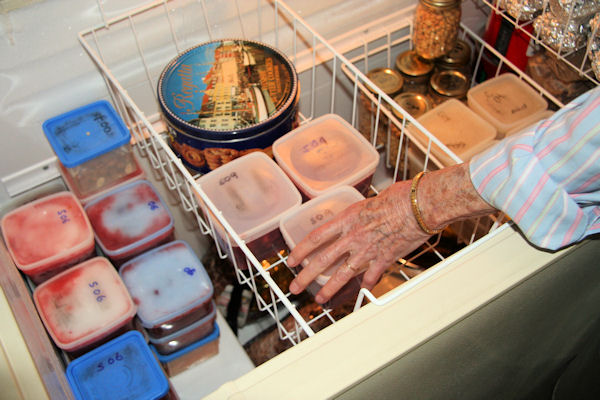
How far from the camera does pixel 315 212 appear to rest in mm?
779

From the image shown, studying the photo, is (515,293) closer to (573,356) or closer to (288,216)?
(288,216)

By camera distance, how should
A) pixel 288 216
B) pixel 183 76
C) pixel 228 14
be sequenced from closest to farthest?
pixel 288 216 → pixel 183 76 → pixel 228 14

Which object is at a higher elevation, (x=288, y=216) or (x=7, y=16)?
(x=7, y=16)

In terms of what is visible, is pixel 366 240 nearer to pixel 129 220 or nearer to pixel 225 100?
pixel 225 100

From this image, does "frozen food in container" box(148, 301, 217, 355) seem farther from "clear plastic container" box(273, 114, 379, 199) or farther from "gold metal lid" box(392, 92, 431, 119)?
"gold metal lid" box(392, 92, 431, 119)

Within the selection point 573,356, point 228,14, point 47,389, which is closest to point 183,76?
point 228,14

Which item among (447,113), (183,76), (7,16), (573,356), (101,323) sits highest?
(7,16)

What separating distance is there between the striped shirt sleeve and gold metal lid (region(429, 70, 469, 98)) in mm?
511

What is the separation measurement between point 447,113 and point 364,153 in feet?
0.91

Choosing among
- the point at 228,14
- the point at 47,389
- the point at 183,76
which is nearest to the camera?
the point at 47,389

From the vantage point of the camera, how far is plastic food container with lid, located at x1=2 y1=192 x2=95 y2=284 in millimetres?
818

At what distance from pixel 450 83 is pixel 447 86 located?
12 mm

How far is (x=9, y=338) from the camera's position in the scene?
1.76 ft

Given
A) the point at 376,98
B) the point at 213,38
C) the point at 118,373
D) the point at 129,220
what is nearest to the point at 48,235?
the point at 129,220
